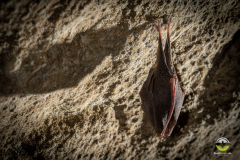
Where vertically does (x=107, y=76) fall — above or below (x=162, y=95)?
above

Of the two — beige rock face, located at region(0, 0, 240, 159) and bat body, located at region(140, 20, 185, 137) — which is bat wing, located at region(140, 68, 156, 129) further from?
beige rock face, located at region(0, 0, 240, 159)

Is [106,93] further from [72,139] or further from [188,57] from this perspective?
[188,57]

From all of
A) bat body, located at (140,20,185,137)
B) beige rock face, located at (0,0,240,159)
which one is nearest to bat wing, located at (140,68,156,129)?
bat body, located at (140,20,185,137)

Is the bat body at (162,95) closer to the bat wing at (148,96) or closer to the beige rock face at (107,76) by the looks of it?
the bat wing at (148,96)

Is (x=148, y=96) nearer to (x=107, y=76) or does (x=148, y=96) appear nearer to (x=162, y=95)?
(x=162, y=95)

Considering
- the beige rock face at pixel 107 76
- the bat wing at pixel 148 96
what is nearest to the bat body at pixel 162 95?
the bat wing at pixel 148 96

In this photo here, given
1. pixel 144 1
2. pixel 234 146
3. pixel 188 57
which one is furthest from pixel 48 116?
pixel 234 146

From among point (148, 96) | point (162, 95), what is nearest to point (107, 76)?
point (148, 96)
